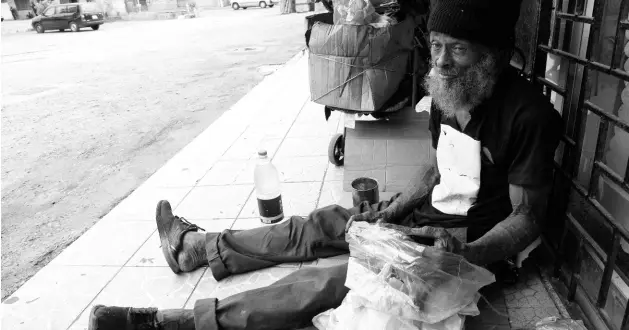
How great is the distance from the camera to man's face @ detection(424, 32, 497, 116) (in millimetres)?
1779

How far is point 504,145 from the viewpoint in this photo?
1740mm

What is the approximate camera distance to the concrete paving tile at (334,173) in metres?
3.74

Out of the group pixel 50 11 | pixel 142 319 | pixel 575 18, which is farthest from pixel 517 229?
pixel 50 11

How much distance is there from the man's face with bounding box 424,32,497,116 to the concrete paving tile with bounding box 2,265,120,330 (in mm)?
2208

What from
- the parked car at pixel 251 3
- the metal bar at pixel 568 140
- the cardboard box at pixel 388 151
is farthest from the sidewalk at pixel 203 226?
the parked car at pixel 251 3

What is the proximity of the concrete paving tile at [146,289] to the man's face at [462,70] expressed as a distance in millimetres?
1733

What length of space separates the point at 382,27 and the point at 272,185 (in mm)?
1380

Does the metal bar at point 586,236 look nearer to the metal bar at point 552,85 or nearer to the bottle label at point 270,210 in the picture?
the metal bar at point 552,85

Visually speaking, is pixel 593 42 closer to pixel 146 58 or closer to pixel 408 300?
pixel 408 300

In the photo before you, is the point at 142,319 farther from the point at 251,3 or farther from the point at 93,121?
the point at 251,3

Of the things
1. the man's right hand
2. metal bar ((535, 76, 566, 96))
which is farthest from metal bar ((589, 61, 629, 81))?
the man's right hand

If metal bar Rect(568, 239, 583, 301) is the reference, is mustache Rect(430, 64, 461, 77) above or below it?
above

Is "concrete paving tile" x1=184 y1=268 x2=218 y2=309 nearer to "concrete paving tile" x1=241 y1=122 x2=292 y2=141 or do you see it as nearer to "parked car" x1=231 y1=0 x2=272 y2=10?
"concrete paving tile" x1=241 y1=122 x2=292 y2=141

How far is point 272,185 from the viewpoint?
10.6 ft
